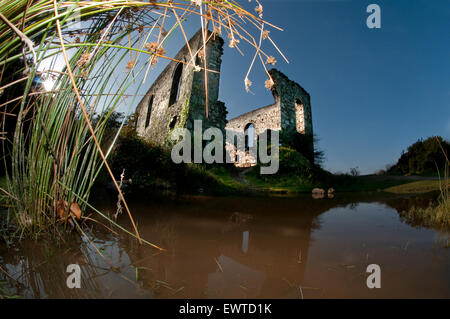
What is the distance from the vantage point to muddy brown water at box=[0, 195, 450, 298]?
59 centimetres

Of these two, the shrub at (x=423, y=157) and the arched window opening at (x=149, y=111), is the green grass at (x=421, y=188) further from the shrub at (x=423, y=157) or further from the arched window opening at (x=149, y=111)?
the arched window opening at (x=149, y=111)

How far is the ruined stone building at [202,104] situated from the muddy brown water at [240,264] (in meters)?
4.34

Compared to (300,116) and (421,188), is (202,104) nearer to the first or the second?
(300,116)

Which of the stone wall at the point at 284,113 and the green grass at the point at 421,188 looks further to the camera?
the stone wall at the point at 284,113

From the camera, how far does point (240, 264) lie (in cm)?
81

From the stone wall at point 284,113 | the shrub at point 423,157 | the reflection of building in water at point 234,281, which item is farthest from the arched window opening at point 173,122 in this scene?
the shrub at point 423,157

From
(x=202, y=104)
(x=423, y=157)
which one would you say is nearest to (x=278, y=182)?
(x=202, y=104)

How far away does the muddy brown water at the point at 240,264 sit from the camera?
59 cm

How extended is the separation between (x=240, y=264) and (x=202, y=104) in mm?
6261

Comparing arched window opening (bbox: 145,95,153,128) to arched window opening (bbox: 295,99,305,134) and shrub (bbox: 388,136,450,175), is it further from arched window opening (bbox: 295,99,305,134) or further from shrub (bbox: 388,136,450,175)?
shrub (bbox: 388,136,450,175)

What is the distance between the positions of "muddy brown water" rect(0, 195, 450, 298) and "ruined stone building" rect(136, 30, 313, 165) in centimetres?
434

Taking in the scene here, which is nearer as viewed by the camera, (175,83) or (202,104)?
(202,104)
